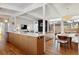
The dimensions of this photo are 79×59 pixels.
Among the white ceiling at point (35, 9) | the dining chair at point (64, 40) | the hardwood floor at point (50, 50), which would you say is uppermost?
the white ceiling at point (35, 9)

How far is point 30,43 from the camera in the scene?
2504 millimetres

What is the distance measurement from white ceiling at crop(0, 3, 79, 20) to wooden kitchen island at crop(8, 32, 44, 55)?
0.44 metres

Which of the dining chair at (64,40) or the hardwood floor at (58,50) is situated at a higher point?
the dining chair at (64,40)

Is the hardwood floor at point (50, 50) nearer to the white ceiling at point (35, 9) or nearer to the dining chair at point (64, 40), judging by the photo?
the dining chair at point (64, 40)

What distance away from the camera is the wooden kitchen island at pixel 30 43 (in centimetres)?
247

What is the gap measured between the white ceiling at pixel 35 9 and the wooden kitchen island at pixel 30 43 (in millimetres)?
440

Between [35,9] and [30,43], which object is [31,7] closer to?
[35,9]

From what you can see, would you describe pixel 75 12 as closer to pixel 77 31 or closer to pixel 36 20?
pixel 77 31

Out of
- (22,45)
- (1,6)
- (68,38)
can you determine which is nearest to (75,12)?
(68,38)

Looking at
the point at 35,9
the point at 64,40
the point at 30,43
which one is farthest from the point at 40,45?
the point at 35,9

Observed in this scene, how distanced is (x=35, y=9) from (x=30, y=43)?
2.63ft

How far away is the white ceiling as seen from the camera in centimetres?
243

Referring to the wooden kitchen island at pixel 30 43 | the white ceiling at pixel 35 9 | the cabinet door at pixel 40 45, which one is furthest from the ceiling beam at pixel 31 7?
the cabinet door at pixel 40 45
